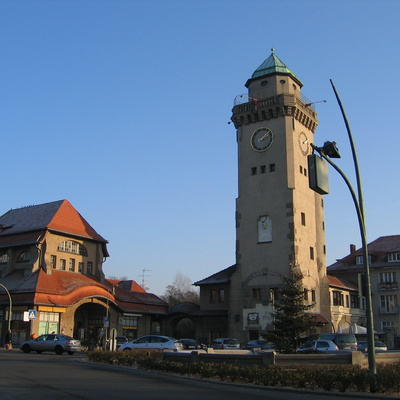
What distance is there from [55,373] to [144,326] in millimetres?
38836

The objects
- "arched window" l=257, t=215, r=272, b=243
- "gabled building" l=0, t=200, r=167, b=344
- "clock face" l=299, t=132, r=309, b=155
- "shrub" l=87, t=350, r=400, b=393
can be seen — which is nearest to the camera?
"shrub" l=87, t=350, r=400, b=393

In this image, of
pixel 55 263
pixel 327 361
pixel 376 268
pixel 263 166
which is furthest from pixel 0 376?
pixel 376 268

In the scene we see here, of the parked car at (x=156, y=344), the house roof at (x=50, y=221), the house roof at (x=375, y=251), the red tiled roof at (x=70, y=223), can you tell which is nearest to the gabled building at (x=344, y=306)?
the house roof at (x=375, y=251)

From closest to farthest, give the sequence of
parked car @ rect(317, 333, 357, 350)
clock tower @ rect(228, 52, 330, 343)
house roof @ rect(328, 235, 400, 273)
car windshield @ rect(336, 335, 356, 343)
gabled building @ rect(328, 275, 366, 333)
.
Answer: parked car @ rect(317, 333, 357, 350), car windshield @ rect(336, 335, 356, 343), clock tower @ rect(228, 52, 330, 343), gabled building @ rect(328, 275, 366, 333), house roof @ rect(328, 235, 400, 273)

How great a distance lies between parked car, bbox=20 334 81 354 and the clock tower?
19.0m

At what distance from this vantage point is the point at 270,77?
57125mm

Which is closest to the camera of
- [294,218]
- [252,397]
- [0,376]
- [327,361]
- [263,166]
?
[252,397]

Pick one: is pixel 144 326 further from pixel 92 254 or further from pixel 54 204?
pixel 54 204

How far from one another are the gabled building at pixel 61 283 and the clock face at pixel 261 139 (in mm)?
21031

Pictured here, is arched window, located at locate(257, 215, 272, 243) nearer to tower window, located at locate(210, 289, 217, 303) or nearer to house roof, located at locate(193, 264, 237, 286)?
house roof, located at locate(193, 264, 237, 286)

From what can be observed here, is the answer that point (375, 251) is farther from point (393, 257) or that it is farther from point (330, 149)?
point (330, 149)

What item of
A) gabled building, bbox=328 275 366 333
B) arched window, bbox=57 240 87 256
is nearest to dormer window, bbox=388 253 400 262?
gabled building, bbox=328 275 366 333

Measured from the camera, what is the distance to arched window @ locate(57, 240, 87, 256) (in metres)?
55.4

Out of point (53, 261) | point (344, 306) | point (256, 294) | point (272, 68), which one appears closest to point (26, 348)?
point (53, 261)
